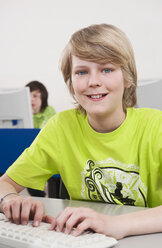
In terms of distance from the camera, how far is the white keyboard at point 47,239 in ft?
1.91

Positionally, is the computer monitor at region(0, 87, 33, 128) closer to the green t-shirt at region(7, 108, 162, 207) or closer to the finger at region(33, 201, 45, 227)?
the green t-shirt at region(7, 108, 162, 207)

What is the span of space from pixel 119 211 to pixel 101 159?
0.21 m

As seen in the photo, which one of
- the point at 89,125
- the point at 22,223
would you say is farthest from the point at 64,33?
the point at 22,223

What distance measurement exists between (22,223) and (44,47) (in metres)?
4.89

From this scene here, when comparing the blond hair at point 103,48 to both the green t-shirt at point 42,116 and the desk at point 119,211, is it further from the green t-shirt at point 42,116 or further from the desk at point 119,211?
the green t-shirt at point 42,116

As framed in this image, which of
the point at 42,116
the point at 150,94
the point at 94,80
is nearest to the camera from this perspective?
the point at 94,80

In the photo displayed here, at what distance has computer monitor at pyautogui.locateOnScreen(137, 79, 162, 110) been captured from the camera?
1.54 meters

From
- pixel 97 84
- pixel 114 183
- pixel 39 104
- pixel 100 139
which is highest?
pixel 97 84

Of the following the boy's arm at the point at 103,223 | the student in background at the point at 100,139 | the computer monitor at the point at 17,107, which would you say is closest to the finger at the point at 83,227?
the boy's arm at the point at 103,223

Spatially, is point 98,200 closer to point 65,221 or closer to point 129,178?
point 129,178

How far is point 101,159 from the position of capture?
1.04 metres

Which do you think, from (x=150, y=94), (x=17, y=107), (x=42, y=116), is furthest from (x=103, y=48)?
(x=42, y=116)

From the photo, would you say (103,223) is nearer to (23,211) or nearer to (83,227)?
(83,227)

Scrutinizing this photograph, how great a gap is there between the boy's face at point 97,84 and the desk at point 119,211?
0.88 ft
